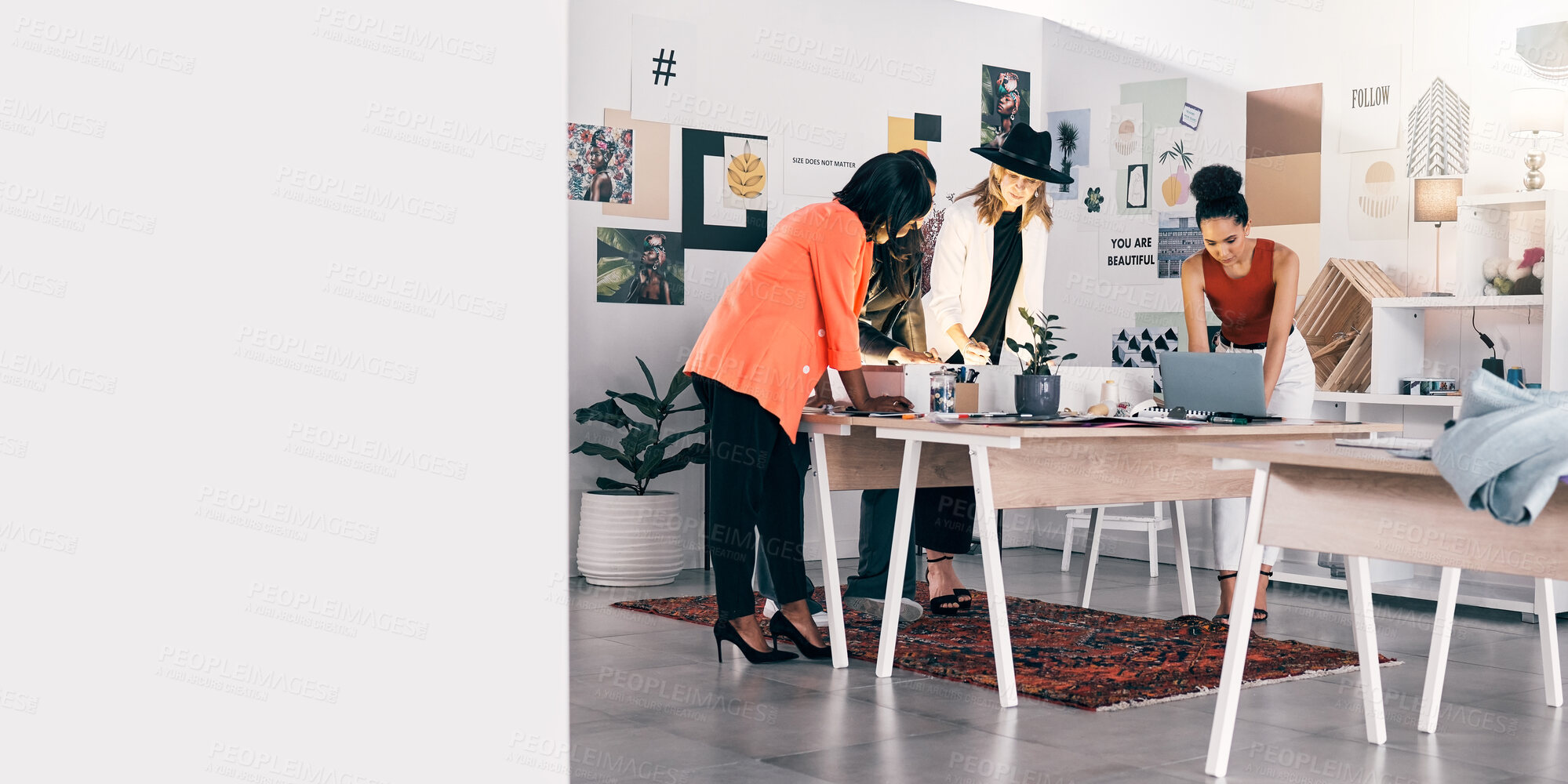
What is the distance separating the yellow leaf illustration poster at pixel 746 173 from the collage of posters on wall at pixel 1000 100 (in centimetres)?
131

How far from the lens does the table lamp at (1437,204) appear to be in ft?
18.3

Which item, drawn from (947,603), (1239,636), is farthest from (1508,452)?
(947,603)

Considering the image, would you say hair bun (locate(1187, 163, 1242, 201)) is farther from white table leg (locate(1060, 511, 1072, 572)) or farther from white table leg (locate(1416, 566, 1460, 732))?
white table leg (locate(1060, 511, 1072, 572))

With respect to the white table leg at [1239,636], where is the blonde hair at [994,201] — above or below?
above

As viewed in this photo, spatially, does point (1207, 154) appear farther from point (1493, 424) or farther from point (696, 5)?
point (1493, 424)

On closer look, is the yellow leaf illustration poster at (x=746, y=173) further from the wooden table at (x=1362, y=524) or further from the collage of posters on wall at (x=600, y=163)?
the wooden table at (x=1362, y=524)

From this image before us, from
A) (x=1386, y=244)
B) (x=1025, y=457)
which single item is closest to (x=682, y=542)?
(x=1025, y=457)

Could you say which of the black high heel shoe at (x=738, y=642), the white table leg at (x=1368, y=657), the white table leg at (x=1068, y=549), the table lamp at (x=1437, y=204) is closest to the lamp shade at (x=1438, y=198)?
the table lamp at (x=1437, y=204)

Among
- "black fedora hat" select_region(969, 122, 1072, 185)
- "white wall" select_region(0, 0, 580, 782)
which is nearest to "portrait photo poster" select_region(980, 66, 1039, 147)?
"black fedora hat" select_region(969, 122, 1072, 185)

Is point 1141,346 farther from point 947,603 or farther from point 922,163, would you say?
point 922,163

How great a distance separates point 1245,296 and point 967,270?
4.71 feet

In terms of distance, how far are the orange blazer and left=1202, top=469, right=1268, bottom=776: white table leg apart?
4.29 feet

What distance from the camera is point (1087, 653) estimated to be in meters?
4.14

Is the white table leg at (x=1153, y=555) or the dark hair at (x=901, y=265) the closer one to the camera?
the white table leg at (x=1153, y=555)
